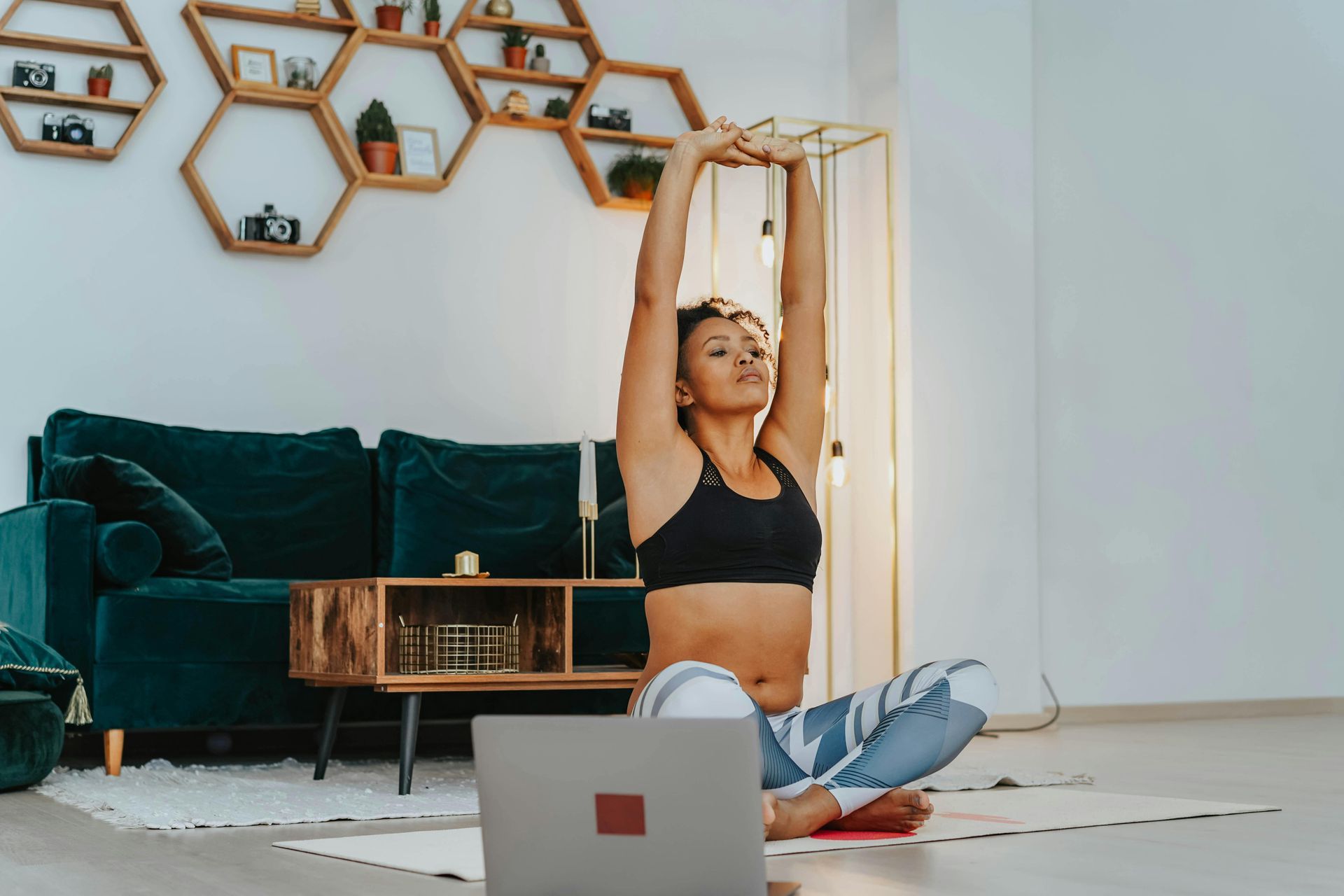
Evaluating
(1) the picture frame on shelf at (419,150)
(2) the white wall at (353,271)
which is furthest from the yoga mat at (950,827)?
(1) the picture frame on shelf at (419,150)

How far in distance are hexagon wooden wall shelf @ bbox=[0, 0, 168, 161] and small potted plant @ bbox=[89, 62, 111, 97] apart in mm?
22

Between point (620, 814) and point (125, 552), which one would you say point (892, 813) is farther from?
point (125, 552)

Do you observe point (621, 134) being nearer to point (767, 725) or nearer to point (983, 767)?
point (983, 767)

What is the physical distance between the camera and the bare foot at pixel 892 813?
2312 mm

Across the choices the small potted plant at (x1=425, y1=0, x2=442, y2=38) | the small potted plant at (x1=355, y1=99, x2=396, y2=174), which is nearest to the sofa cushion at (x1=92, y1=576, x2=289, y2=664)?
the small potted plant at (x1=355, y1=99, x2=396, y2=174)

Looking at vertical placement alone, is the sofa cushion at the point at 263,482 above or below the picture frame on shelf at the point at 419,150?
below

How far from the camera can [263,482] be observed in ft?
14.5

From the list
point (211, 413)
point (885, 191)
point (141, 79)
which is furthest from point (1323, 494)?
point (141, 79)

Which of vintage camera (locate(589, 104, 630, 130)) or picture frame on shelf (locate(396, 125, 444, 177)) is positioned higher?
vintage camera (locate(589, 104, 630, 130))

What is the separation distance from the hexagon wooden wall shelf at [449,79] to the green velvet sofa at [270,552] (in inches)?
31.2

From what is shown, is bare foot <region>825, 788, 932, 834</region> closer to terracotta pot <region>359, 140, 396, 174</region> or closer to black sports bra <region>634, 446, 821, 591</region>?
black sports bra <region>634, 446, 821, 591</region>

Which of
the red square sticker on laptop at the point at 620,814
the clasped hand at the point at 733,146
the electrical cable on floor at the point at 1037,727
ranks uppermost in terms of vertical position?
the clasped hand at the point at 733,146

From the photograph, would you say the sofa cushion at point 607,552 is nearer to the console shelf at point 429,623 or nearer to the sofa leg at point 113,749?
the console shelf at point 429,623

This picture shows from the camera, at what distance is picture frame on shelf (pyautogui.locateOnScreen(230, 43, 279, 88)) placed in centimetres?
480
